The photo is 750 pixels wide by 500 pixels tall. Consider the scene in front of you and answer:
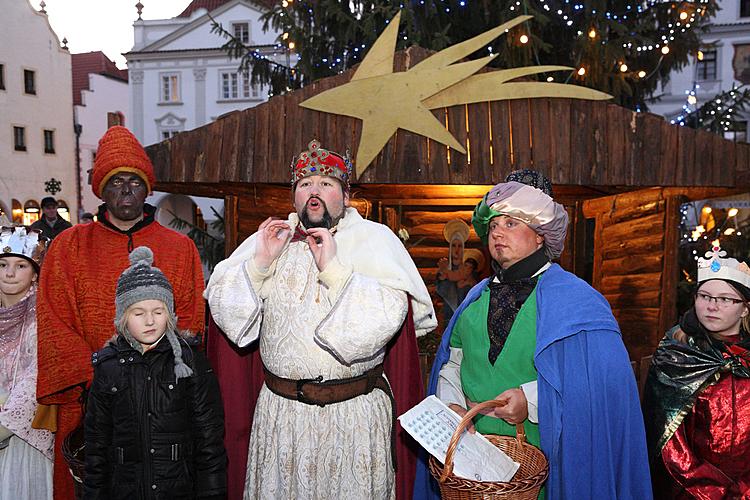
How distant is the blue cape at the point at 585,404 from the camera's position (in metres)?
2.59

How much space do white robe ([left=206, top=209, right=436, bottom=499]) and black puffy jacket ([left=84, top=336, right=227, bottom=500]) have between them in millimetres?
248

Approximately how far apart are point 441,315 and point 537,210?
A: 5530 millimetres

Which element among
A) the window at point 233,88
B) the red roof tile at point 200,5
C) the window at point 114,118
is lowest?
the window at point 114,118

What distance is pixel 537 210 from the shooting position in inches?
106

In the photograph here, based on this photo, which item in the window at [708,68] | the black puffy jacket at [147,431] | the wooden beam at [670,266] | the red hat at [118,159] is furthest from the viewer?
the window at [708,68]

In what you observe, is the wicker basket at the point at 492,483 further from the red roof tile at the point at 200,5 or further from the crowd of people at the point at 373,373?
the red roof tile at the point at 200,5

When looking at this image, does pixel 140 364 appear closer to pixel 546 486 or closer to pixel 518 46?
pixel 546 486

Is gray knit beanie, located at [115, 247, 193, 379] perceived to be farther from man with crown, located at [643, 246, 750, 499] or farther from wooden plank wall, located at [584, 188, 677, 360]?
wooden plank wall, located at [584, 188, 677, 360]

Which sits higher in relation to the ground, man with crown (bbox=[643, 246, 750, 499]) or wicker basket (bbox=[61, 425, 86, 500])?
man with crown (bbox=[643, 246, 750, 499])

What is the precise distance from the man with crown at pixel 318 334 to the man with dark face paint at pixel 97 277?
0.71m

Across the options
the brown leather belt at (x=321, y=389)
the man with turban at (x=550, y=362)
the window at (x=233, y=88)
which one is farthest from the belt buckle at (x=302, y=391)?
the window at (x=233, y=88)

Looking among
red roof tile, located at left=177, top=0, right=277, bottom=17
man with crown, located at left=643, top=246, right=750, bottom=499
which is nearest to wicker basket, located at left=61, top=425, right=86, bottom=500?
man with crown, located at left=643, top=246, right=750, bottom=499

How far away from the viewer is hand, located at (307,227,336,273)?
8.72 feet

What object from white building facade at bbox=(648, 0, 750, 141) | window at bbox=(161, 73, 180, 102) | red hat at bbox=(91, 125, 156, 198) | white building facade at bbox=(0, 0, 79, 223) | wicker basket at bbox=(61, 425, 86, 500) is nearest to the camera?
wicker basket at bbox=(61, 425, 86, 500)
